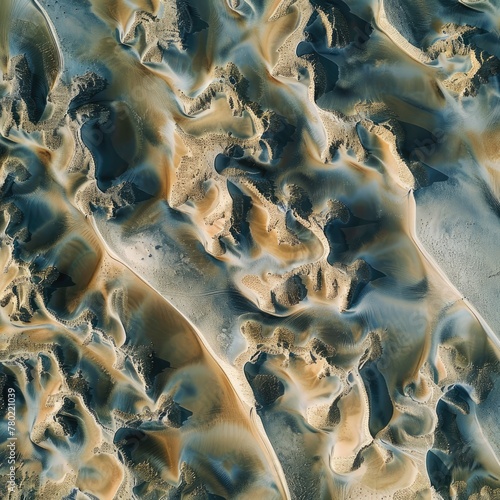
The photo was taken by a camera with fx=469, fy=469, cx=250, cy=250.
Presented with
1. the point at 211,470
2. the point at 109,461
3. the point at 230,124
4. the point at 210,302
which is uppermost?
the point at 230,124

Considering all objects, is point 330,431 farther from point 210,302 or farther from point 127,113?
point 127,113

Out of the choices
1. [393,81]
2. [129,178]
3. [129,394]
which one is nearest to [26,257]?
[129,178]

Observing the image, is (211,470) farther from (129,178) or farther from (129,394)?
(129,178)

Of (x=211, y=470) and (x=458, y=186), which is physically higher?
(x=458, y=186)

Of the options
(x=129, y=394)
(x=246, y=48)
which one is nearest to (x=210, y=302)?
(x=129, y=394)

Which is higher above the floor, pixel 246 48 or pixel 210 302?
pixel 246 48

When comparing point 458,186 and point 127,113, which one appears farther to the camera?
point 127,113
